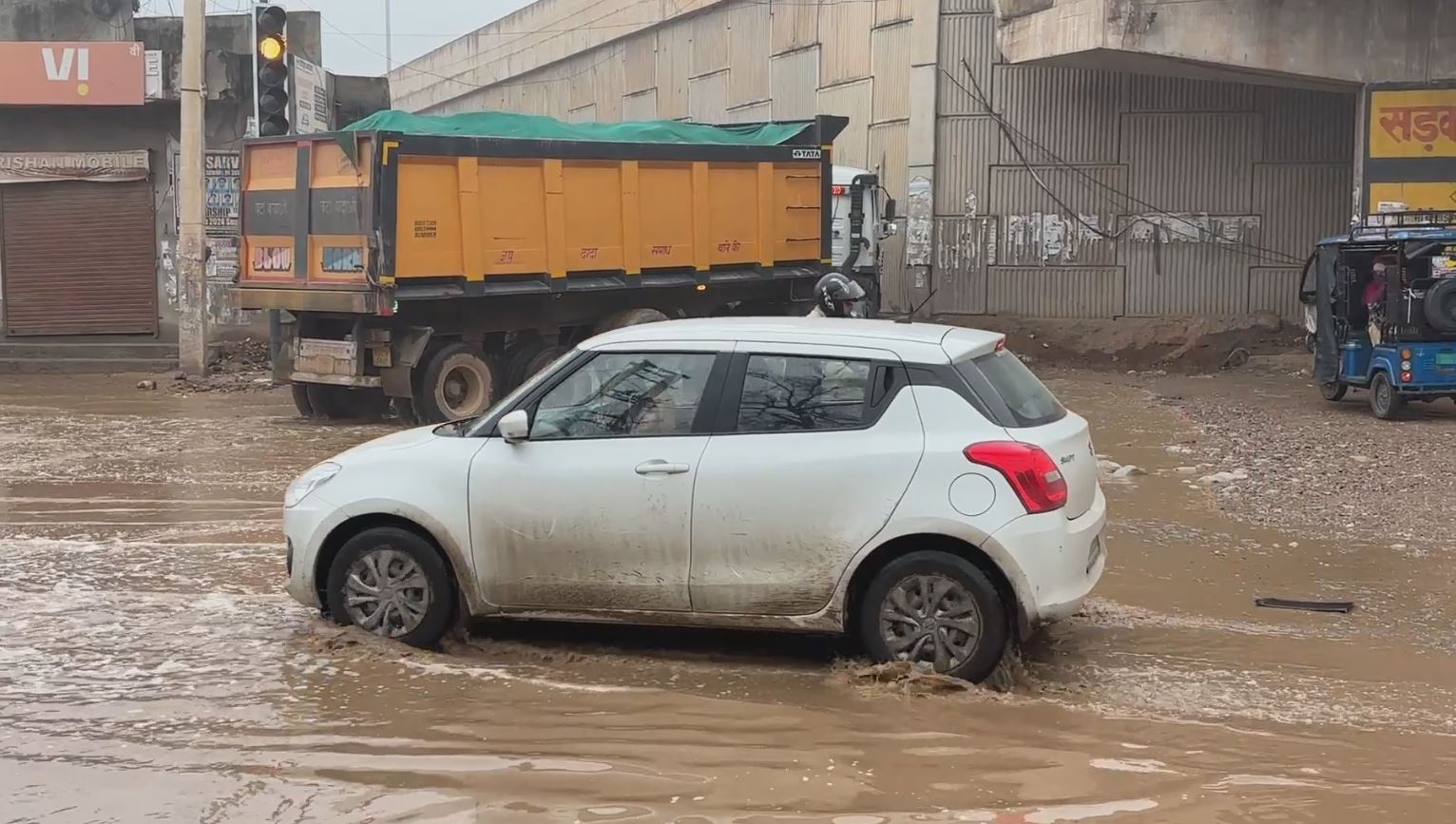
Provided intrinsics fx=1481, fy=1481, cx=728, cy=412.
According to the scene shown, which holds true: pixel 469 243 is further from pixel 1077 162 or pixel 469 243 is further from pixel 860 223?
pixel 1077 162

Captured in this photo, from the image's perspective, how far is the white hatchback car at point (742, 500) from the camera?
5758mm

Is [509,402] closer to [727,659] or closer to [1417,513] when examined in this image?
[727,659]

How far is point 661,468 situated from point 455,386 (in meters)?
9.57

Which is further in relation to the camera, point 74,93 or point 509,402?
point 74,93

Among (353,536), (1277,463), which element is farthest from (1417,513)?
(353,536)

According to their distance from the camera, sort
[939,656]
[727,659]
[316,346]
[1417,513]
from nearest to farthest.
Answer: [939,656] < [727,659] < [1417,513] < [316,346]

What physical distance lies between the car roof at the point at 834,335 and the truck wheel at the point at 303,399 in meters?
9.57

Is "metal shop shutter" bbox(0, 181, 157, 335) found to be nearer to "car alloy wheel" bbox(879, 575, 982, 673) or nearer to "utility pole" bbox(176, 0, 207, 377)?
"utility pole" bbox(176, 0, 207, 377)

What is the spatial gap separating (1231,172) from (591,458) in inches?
753

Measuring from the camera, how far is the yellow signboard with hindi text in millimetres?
18812

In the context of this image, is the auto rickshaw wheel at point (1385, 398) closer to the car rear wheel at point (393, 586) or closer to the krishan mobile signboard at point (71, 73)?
the car rear wheel at point (393, 586)

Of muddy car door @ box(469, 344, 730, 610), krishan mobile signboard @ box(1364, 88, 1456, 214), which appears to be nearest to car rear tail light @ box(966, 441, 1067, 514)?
muddy car door @ box(469, 344, 730, 610)

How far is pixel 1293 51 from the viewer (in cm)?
1919

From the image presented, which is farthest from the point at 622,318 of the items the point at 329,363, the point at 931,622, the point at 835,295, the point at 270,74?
the point at 931,622
